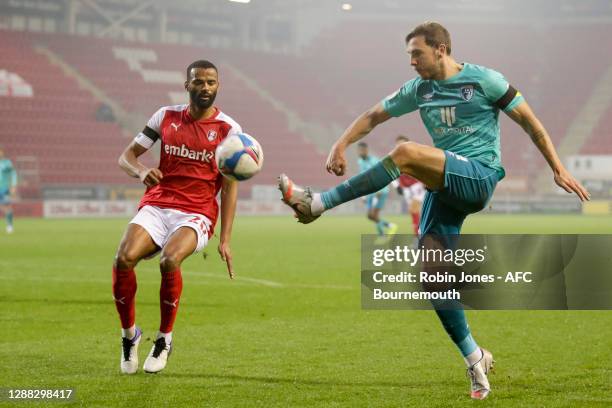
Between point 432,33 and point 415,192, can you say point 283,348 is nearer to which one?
point 432,33

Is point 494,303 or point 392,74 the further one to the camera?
point 392,74

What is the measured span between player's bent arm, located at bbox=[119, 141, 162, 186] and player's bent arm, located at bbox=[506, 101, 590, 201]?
2406 mm

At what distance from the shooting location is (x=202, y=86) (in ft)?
21.0

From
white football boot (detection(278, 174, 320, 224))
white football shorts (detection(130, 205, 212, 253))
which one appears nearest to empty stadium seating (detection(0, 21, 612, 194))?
white football shorts (detection(130, 205, 212, 253))

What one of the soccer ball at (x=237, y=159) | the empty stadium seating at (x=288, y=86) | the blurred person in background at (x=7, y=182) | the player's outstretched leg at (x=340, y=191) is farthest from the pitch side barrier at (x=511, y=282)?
the empty stadium seating at (x=288, y=86)

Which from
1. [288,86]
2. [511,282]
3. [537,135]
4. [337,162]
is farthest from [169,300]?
[288,86]

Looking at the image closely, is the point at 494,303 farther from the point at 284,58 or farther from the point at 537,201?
the point at 284,58

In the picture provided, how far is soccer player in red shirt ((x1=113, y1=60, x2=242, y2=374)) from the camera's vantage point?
6.21 metres

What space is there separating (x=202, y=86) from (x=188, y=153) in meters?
0.50

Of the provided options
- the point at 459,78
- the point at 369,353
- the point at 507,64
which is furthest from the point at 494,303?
→ the point at 507,64

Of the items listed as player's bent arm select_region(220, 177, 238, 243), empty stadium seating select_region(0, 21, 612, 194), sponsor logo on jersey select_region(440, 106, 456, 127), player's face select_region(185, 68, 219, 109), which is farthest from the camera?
empty stadium seating select_region(0, 21, 612, 194)

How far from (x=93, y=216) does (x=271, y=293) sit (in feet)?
91.5

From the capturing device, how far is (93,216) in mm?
37844

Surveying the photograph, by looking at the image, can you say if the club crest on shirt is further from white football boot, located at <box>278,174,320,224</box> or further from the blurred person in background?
the blurred person in background
